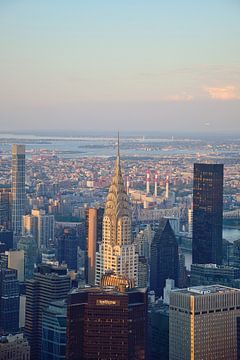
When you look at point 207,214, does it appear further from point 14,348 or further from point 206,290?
point 14,348

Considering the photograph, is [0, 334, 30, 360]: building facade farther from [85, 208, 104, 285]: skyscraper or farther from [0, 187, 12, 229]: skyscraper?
[0, 187, 12, 229]: skyscraper

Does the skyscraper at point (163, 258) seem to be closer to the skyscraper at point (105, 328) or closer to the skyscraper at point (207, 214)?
the skyscraper at point (207, 214)

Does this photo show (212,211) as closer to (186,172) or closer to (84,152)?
(186,172)

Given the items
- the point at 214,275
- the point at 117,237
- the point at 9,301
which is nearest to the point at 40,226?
the point at 117,237

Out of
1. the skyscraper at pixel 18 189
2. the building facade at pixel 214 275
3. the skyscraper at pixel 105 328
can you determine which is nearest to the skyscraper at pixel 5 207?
the skyscraper at pixel 18 189

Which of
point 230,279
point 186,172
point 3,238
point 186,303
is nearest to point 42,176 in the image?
point 3,238
